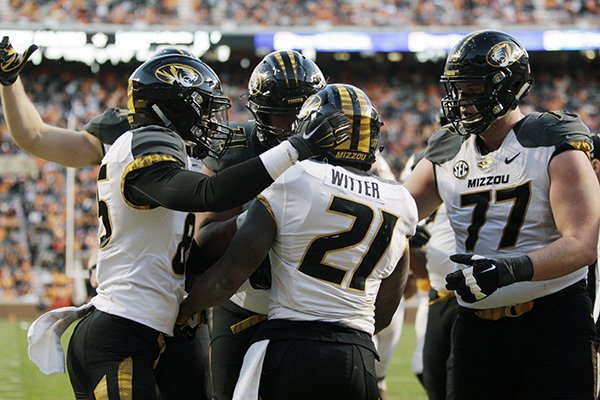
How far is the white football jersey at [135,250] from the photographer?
3.27 metres

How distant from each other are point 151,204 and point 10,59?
1.09 metres

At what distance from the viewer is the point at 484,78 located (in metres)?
3.74

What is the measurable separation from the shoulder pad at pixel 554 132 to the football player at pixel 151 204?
2.84 ft

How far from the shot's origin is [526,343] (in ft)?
11.9

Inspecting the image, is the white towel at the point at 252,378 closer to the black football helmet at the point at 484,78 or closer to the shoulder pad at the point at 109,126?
the black football helmet at the point at 484,78

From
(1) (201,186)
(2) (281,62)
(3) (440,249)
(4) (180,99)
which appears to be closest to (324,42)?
(3) (440,249)

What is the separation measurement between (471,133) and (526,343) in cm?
85

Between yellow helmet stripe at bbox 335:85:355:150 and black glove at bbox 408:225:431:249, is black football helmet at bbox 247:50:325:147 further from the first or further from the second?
black glove at bbox 408:225:431:249

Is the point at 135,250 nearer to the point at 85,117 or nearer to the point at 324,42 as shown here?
the point at 85,117

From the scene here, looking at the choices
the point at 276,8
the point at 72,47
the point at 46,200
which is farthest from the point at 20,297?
the point at 276,8

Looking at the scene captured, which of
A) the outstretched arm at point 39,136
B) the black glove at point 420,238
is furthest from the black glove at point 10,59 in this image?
the black glove at point 420,238

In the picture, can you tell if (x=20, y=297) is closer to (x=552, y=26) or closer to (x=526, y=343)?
(x=552, y=26)

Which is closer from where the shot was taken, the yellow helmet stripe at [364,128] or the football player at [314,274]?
the football player at [314,274]

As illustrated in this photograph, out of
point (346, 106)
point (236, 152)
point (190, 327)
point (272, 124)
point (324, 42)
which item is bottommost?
point (190, 327)
